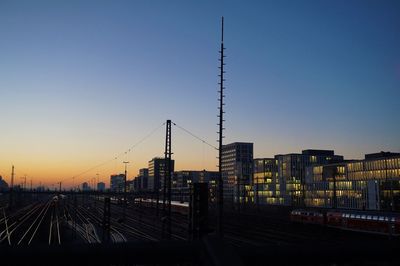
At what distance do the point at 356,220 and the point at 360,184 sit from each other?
236 feet

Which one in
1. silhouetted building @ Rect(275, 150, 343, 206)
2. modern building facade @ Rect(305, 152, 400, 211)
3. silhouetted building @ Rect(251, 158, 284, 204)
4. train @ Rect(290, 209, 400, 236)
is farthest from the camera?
silhouetted building @ Rect(251, 158, 284, 204)

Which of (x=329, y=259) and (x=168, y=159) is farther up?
(x=168, y=159)

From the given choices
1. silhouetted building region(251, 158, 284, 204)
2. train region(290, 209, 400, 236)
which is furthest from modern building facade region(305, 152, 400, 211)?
train region(290, 209, 400, 236)

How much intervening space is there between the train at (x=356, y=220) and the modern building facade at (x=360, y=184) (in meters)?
40.8

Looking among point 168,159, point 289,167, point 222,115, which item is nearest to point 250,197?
point 289,167

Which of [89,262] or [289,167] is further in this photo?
[289,167]

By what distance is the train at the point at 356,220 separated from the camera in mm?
45344

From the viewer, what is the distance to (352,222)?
53.7 metres

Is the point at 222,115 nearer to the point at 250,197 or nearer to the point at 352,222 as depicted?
the point at 352,222

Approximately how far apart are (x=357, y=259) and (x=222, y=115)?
13447 mm

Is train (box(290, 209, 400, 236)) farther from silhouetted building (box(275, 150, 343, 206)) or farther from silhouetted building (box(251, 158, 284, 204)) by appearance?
silhouetted building (box(251, 158, 284, 204))

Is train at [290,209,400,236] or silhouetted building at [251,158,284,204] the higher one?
silhouetted building at [251,158,284,204]

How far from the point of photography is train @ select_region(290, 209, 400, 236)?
4534 cm

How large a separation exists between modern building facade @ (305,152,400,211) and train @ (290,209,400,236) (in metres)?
40.8
